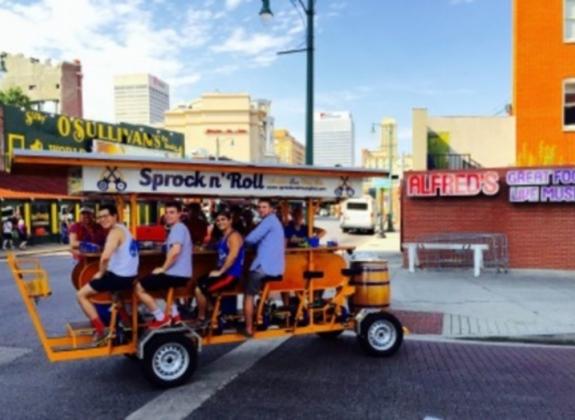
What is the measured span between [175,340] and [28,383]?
1.71 metres

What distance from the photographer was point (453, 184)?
1483 centimetres

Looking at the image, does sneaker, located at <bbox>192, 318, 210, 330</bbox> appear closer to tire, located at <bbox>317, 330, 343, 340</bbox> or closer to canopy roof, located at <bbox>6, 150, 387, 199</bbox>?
canopy roof, located at <bbox>6, 150, 387, 199</bbox>

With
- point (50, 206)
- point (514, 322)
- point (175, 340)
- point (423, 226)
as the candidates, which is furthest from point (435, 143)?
point (50, 206)

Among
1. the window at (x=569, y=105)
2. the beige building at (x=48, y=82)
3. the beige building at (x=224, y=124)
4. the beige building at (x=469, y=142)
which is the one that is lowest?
the beige building at (x=469, y=142)

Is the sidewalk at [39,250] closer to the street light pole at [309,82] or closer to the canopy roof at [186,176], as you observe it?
→ the street light pole at [309,82]

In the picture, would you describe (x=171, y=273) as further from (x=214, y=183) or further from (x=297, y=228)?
(x=297, y=228)

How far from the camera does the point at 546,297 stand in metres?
10.9

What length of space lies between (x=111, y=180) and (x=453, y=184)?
10.9 metres

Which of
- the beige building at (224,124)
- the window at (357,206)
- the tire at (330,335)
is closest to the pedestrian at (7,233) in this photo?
the window at (357,206)

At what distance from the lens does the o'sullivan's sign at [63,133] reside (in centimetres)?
2641

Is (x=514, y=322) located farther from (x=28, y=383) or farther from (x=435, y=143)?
(x=435, y=143)

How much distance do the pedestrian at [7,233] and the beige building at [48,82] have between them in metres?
27.3

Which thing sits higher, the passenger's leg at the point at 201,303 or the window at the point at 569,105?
the window at the point at 569,105

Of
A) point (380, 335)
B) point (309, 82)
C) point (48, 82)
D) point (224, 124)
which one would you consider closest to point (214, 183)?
point (380, 335)
